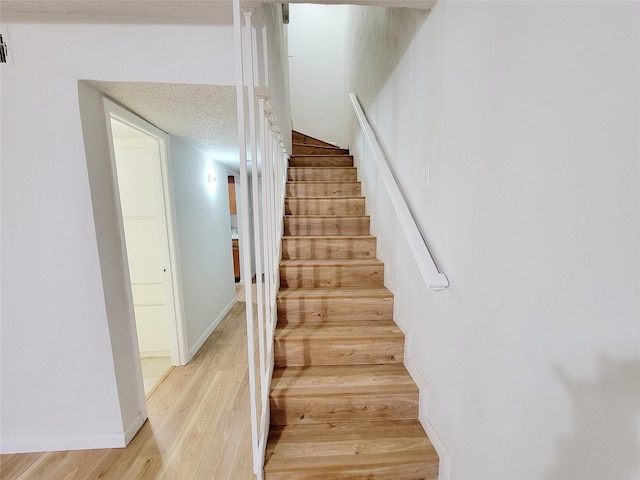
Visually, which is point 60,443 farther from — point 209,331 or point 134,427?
point 209,331

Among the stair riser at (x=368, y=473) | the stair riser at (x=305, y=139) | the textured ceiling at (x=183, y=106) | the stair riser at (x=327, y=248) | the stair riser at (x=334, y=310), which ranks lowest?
the stair riser at (x=368, y=473)

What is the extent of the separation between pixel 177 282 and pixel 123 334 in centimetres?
77

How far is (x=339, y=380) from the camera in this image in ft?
4.76

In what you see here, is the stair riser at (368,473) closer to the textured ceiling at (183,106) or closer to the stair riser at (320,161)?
the textured ceiling at (183,106)

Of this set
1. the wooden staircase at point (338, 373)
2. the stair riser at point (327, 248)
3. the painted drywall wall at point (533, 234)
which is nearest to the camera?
the painted drywall wall at point (533, 234)

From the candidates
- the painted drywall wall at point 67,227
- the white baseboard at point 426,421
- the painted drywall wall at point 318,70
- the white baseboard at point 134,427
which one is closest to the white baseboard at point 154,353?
the white baseboard at point 134,427

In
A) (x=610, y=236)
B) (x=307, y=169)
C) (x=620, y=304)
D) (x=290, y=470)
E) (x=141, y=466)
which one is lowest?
(x=141, y=466)

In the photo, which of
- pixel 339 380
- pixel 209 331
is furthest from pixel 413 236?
pixel 209 331

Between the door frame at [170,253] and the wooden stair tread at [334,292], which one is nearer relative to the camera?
the wooden stair tread at [334,292]

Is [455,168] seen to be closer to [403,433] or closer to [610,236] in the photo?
[610,236]

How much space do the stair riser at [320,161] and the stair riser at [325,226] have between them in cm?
100

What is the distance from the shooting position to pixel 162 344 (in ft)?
8.36

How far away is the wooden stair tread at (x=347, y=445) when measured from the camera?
3.85ft

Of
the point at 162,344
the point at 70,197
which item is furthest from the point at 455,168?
the point at 162,344
